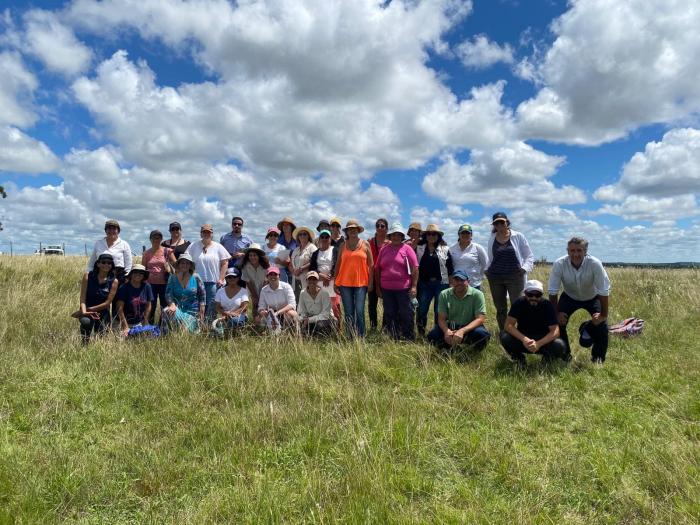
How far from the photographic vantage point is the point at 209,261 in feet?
24.8

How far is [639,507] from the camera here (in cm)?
285

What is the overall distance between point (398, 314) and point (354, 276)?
0.92 m

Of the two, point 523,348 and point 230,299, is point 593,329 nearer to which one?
point 523,348

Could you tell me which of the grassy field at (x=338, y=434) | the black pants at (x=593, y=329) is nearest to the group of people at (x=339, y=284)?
the black pants at (x=593, y=329)

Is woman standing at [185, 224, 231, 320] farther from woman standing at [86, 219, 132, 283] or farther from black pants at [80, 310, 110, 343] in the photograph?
black pants at [80, 310, 110, 343]

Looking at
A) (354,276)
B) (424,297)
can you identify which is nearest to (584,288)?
(424,297)

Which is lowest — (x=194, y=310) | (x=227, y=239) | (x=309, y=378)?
(x=309, y=378)

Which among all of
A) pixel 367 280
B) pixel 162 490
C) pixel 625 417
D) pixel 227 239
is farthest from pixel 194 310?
pixel 625 417

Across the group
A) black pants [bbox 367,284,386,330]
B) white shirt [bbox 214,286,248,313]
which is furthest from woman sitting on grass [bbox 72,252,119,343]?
black pants [bbox 367,284,386,330]

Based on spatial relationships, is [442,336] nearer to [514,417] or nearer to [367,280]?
[367,280]

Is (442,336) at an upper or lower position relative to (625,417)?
upper

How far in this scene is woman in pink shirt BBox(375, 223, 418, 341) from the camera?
6.79 m

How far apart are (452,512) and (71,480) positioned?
2.61 m

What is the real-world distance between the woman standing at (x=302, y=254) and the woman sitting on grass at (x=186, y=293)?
156cm
